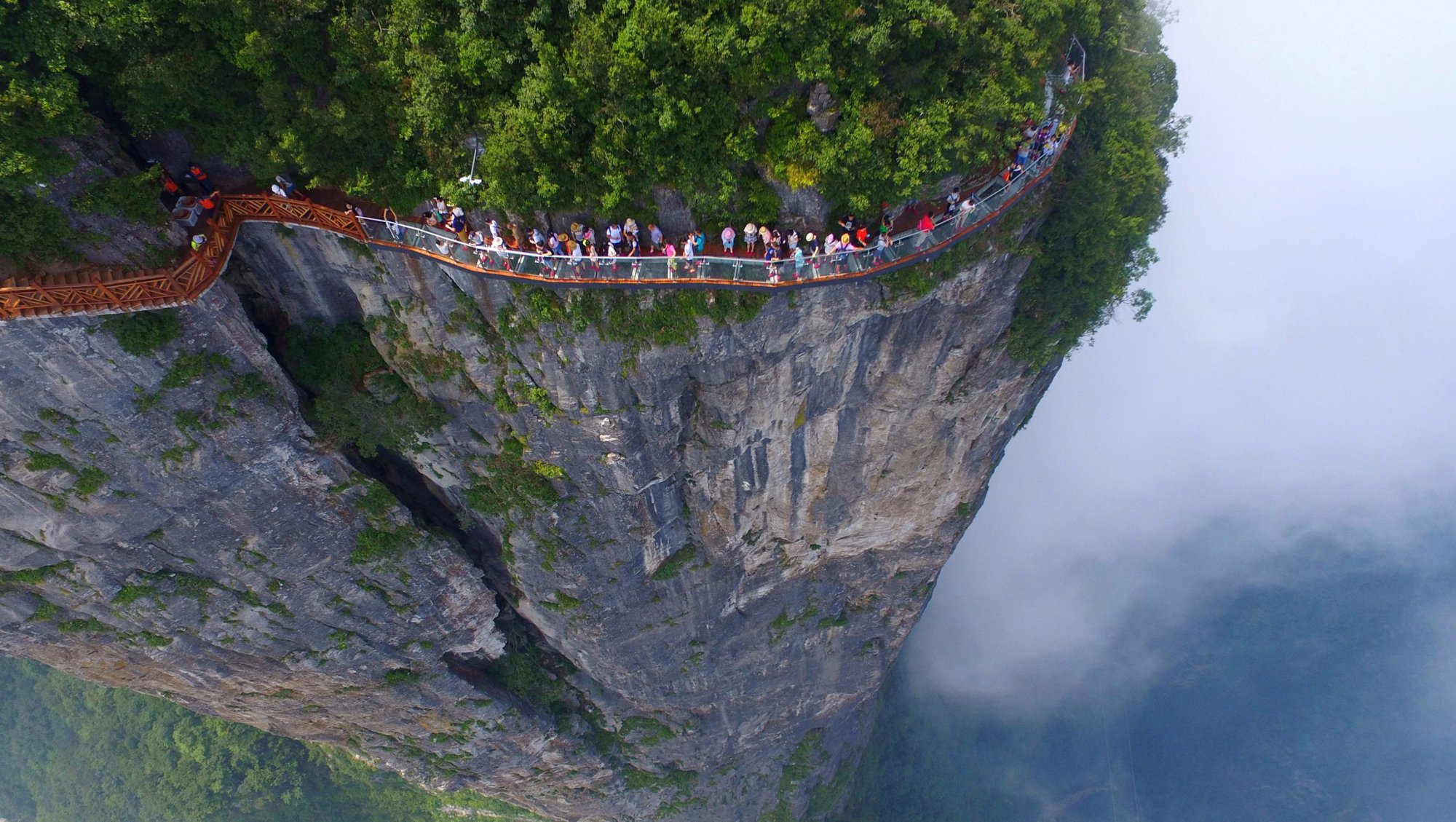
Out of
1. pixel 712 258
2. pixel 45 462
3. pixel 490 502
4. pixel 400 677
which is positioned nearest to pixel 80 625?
pixel 45 462

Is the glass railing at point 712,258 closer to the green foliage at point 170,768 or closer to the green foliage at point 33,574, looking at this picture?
the green foliage at point 33,574

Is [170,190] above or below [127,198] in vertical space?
above

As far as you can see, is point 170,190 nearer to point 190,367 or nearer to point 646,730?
point 190,367

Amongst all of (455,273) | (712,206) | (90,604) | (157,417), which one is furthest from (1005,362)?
(90,604)

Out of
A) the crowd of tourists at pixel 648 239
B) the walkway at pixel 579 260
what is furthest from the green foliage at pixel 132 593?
the crowd of tourists at pixel 648 239

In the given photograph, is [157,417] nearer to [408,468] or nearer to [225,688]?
[408,468]
